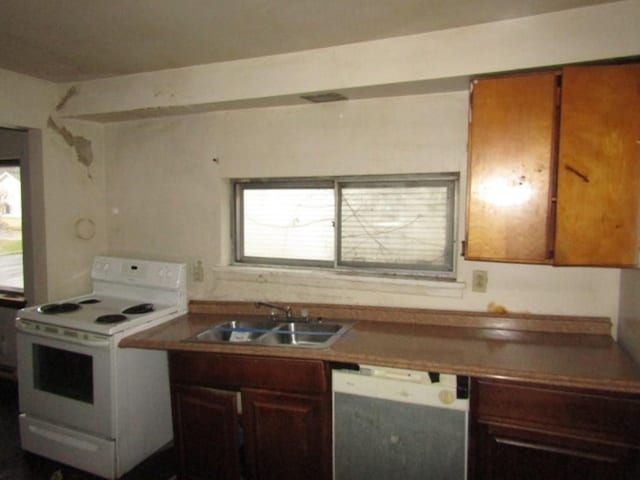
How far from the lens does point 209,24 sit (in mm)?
1794

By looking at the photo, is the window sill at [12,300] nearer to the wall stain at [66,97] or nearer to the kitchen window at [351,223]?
the wall stain at [66,97]

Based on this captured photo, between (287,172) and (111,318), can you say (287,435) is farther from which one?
(287,172)

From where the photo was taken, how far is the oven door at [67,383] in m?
2.10

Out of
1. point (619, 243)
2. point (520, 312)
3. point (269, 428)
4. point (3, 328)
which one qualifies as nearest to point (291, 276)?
point (269, 428)

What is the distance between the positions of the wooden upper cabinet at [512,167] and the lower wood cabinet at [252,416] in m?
0.94

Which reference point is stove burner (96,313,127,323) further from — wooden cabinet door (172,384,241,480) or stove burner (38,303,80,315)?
wooden cabinet door (172,384,241,480)

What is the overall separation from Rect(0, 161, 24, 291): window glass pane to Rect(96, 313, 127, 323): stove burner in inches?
55.2

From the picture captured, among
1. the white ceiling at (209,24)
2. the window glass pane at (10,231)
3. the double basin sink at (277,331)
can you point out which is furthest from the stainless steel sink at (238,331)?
the window glass pane at (10,231)

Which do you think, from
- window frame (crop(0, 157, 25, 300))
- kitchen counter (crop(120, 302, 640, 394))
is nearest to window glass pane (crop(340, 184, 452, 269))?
kitchen counter (crop(120, 302, 640, 394))

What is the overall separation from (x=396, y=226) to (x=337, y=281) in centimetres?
46

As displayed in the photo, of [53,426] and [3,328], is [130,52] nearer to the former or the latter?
[53,426]

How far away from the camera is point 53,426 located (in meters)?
2.28

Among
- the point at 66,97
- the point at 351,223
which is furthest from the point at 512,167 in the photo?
the point at 66,97

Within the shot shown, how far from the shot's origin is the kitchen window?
229 cm
